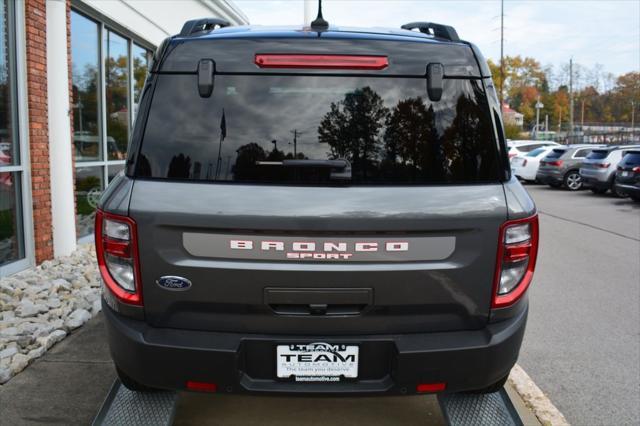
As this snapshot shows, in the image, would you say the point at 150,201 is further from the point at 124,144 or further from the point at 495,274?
the point at 124,144

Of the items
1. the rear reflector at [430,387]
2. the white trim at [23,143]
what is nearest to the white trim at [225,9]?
the white trim at [23,143]

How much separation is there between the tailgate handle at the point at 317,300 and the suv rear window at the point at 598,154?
1887 cm

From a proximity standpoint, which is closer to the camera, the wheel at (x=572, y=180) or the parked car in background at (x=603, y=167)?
the parked car in background at (x=603, y=167)

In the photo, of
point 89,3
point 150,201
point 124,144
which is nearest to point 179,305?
point 150,201

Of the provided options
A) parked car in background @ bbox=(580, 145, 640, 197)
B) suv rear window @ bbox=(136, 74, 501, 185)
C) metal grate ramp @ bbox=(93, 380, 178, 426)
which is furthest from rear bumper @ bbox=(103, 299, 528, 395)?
parked car in background @ bbox=(580, 145, 640, 197)

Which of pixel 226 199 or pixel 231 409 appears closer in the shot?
pixel 226 199

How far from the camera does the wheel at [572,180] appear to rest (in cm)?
2170

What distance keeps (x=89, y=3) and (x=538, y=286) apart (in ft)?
22.5

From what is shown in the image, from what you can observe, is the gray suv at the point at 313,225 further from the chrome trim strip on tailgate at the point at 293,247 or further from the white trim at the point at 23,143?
the white trim at the point at 23,143

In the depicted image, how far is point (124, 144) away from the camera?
10664mm

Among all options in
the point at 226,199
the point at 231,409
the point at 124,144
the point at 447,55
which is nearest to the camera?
the point at 226,199

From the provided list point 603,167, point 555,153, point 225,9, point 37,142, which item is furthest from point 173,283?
point 555,153

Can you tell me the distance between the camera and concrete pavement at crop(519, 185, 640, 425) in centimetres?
405

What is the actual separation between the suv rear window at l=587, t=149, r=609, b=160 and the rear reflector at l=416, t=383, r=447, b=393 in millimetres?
18647
